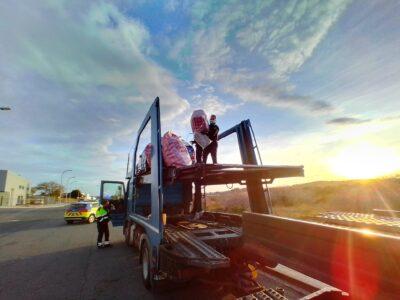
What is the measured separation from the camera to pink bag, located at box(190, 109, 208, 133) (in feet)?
19.0

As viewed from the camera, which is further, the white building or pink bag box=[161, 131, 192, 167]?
the white building

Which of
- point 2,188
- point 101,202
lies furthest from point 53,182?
point 101,202

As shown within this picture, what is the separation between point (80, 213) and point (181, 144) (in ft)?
52.6

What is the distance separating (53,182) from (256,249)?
12157 centimetres

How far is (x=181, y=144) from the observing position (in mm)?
5523

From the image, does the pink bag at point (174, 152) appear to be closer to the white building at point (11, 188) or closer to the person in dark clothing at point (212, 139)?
the person in dark clothing at point (212, 139)

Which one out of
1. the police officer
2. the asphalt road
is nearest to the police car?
the asphalt road

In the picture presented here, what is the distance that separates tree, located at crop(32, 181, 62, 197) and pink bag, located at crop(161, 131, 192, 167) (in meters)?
114

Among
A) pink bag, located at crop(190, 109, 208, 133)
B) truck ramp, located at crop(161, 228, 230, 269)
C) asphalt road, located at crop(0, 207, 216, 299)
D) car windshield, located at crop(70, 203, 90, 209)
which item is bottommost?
asphalt road, located at crop(0, 207, 216, 299)

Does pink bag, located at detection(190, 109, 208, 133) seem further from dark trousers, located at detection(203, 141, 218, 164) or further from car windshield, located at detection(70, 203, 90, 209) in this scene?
car windshield, located at detection(70, 203, 90, 209)

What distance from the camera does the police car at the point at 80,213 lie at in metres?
18.6

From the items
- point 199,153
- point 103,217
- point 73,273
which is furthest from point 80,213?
point 199,153

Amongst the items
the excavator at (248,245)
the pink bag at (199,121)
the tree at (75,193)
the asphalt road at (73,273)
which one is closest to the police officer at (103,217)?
the excavator at (248,245)

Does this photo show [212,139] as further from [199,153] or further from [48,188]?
[48,188]
